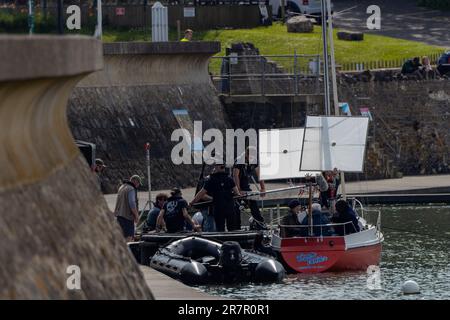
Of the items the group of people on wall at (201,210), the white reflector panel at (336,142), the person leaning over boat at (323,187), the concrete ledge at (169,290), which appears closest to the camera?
the concrete ledge at (169,290)

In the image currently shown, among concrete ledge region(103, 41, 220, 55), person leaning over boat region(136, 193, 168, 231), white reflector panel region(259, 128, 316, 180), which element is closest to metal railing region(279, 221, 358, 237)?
person leaning over boat region(136, 193, 168, 231)

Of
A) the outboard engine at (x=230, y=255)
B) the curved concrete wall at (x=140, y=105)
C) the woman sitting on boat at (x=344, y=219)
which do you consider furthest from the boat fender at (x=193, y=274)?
the curved concrete wall at (x=140, y=105)

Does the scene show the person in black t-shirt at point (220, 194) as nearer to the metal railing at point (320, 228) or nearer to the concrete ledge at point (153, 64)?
the metal railing at point (320, 228)

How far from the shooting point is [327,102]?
1417 inches

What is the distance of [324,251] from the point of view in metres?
29.4

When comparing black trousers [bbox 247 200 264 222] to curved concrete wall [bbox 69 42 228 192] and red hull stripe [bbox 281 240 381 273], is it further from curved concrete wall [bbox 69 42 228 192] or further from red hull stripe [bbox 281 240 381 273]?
curved concrete wall [bbox 69 42 228 192]

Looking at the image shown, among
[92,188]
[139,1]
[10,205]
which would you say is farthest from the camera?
[139,1]

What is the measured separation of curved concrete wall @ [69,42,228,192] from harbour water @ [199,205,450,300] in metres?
8.18

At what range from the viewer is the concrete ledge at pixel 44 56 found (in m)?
10.1

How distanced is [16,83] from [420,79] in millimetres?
43786

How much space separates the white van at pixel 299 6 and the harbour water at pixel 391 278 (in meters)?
28.5

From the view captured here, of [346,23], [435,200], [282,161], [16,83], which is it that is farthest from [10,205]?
[346,23]

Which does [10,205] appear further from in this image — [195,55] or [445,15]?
[445,15]

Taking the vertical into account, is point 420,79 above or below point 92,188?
below
